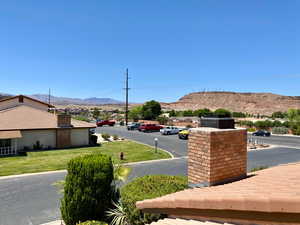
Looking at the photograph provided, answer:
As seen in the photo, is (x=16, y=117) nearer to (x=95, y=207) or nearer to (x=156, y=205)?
(x=95, y=207)

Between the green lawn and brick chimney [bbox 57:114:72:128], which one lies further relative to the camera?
brick chimney [bbox 57:114:72:128]

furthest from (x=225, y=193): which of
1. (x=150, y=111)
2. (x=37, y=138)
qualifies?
(x=150, y=111)

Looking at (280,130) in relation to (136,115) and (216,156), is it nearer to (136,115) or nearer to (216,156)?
(136,115)

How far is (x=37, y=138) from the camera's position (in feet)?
91.9

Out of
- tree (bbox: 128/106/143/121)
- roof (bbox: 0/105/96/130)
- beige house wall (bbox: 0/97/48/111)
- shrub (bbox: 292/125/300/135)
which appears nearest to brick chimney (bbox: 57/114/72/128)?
roof (bbox: 0/105/96/130)

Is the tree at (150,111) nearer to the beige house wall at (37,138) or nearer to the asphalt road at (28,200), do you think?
the beige house wall at (37,138)

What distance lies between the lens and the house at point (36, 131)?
83.1 ft

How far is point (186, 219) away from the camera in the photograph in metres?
5.34

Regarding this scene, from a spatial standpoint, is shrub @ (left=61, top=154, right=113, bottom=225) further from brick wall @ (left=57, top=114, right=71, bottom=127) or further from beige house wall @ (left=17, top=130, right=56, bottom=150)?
brick wall @ (left=57, top=114, right=71, bottom=127)

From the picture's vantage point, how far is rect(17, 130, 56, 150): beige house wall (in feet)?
88.4

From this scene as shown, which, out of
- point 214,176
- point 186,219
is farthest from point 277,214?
point 214,176

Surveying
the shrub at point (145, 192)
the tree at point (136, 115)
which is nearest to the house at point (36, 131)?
the shrub at point (145, 192)

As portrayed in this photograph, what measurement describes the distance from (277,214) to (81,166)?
6.60m

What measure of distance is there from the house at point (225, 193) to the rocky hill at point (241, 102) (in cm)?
15721
